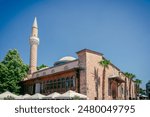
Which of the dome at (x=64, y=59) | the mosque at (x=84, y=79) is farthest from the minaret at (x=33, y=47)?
the dome at (x=64, y=59)

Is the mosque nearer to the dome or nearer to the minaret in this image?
the minaret

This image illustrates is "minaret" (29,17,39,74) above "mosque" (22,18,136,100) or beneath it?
above

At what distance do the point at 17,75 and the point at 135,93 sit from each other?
796 inches

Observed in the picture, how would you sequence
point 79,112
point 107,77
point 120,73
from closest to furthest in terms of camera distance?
point 79,112
point 107,77
point 120,73

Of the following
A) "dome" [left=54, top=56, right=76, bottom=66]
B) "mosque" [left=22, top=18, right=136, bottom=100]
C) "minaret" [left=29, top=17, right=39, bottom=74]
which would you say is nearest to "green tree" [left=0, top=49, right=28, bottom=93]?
"minaret" [left=29, top=17, right=39, bottom=74]

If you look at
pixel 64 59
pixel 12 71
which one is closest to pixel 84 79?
pixel 64 59

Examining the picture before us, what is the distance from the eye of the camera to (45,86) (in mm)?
30188

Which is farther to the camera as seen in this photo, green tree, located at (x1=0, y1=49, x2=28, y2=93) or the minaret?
the minaret

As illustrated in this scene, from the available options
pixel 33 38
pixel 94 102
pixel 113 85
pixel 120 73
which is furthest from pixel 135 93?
pixel 94 102

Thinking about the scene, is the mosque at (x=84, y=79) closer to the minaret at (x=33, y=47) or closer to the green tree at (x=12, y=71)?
the green tree at (x=12, y=71)

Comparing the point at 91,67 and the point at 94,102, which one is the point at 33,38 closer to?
the point at 91,67

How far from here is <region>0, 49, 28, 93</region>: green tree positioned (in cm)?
3281

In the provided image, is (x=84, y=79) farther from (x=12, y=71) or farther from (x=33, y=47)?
(x=33, y=47)

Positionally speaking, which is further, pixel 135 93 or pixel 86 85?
pixel 135 93
